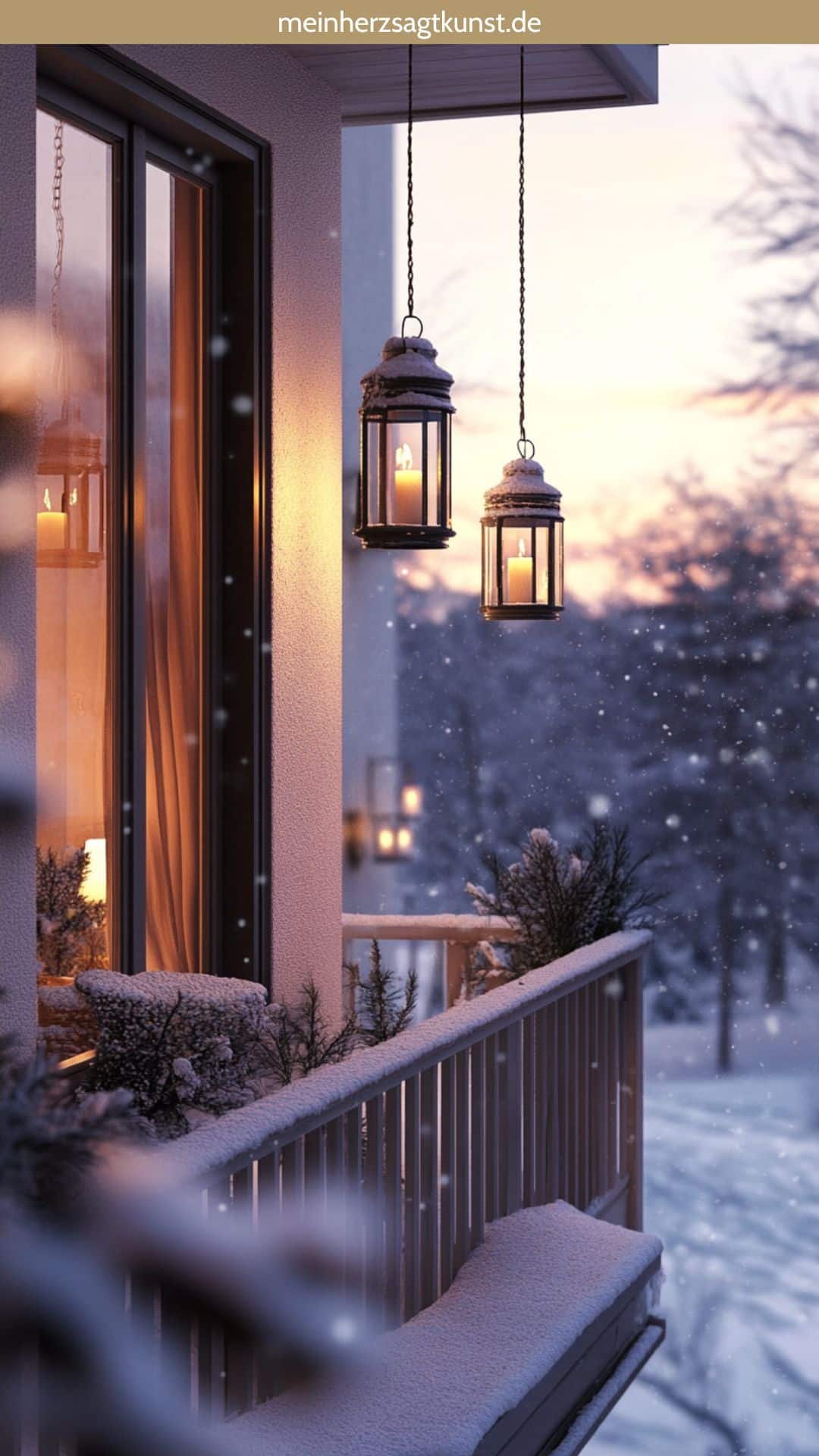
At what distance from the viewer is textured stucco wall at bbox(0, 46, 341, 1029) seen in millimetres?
3945

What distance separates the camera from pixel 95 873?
3.33m

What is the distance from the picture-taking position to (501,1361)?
259 cm

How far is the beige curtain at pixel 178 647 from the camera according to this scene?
3.61 metres

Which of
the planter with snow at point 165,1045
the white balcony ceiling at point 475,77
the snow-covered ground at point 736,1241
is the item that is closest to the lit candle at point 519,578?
the white balcony ceiling at point 475,77

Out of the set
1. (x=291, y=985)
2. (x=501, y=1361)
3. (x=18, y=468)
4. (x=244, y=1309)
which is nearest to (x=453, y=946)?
(x=291, y=985)

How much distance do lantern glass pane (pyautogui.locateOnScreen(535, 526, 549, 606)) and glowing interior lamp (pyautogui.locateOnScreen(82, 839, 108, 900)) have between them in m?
1.64

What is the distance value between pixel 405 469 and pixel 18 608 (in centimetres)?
122

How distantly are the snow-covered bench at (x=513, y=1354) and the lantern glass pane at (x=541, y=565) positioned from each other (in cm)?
176

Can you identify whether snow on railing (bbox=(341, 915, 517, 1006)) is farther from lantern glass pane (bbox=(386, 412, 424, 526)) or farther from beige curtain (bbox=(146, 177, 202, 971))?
lantern glass pane (bbox=(386, 412, 424, 526))

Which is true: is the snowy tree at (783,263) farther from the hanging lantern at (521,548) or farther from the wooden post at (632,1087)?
the wooden post at (632,1087)

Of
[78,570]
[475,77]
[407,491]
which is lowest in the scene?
[78,570]

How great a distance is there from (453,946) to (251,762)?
1.49 m

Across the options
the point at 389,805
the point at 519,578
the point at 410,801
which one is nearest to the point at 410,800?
the point at 410,801

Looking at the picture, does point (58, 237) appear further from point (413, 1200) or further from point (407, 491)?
point (413, 1200)
